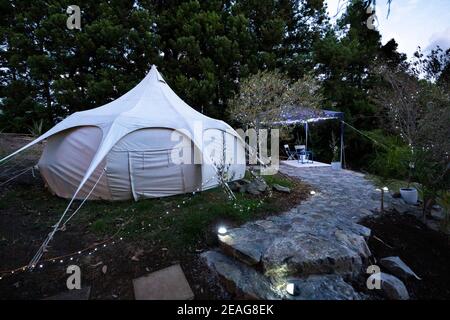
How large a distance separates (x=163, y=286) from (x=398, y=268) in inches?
110

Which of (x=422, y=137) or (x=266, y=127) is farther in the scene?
(x=266, y=127)

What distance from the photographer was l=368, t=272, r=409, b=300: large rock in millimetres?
2424

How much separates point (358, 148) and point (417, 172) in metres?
8.10

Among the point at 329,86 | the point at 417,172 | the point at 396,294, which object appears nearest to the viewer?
the point at 396,294

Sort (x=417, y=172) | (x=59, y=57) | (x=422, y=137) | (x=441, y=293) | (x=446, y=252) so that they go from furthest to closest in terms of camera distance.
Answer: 1. (x=59, y=57)
2. (x=422, y=137)
3. (x=417, y=172)
4. (x=446, y=252)
5. (x=441, y=293)

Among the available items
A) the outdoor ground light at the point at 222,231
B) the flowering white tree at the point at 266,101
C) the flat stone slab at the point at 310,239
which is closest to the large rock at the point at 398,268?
the flat stone slab at the point at 310,239

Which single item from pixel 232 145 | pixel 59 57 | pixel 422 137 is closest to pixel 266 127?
pixel 232 145

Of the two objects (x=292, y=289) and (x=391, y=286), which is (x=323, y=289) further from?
(x=391, y=286)

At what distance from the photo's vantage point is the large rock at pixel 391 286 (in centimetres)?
242

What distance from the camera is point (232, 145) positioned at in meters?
6.48

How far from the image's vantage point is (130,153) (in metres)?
4.85

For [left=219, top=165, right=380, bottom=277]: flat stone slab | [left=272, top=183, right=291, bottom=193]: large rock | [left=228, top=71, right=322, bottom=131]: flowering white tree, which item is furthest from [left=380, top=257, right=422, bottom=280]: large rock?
[left=228, top=71, right=322, bottom=131]: flowering white tree

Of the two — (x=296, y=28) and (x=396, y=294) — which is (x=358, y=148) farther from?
Answer: (x=396, y=294)

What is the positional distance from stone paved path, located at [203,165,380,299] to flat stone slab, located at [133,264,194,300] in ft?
1.37
